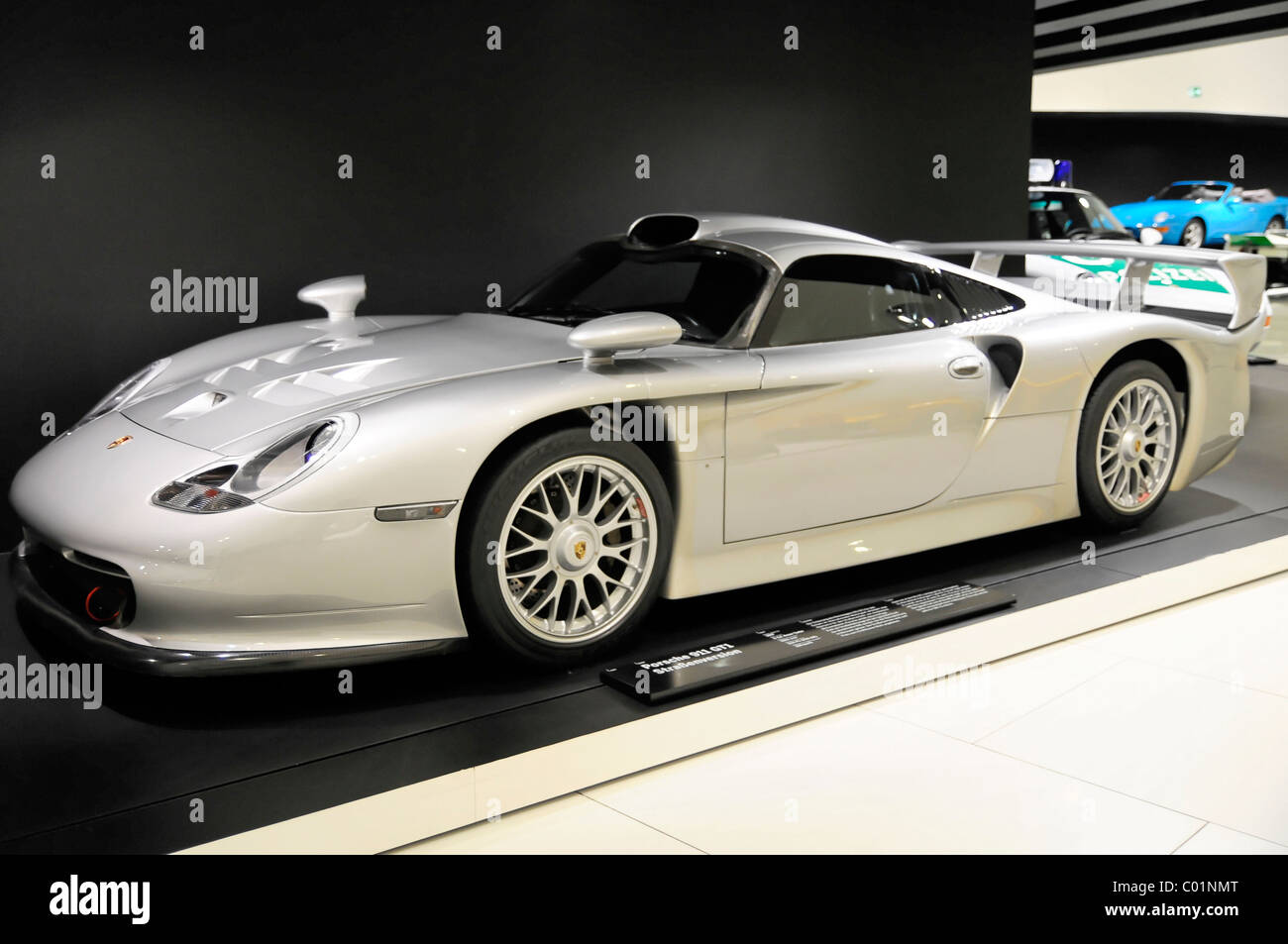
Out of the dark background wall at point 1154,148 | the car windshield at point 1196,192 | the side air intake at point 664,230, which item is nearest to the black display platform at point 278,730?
the side air intake at point 664,230

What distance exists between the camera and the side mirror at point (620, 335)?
2.71 metres

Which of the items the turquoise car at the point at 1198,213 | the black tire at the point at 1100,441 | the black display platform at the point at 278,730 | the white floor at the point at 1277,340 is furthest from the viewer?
the turquoise car at the point at 1198,213

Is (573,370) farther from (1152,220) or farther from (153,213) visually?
(1152,220)

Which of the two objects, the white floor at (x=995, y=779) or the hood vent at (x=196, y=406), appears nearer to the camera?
the white floor at (x=995, y=779)

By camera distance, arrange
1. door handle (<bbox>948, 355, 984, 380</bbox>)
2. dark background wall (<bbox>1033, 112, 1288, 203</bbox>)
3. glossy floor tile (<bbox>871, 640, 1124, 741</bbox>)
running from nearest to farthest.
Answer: glossy floor tile (<bbox>871, 640, 1124, 741</bbox>)
door handle (<bbox>948, 355, 984, 380</bbox>)
dark background wall (<bbox>1033, 112, 1288, 203</bbox>)

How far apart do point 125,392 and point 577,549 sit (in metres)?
1.48

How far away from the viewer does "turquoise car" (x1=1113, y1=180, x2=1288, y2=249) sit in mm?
15867

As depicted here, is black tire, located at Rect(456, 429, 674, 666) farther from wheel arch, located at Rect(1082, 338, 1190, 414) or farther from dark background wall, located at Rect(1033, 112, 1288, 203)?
dark background wall, located at Rect(1033, 112, 1288, 203)

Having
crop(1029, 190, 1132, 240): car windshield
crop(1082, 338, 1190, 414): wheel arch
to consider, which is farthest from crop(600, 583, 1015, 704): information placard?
crop(1029, 190, 1132, 240): car windshield

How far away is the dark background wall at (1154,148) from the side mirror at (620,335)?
15.4 metres

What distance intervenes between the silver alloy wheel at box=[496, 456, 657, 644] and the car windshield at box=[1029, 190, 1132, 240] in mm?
6550

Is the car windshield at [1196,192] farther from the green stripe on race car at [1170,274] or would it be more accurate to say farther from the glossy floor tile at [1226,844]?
the glossy floor tile at [1226,844]
